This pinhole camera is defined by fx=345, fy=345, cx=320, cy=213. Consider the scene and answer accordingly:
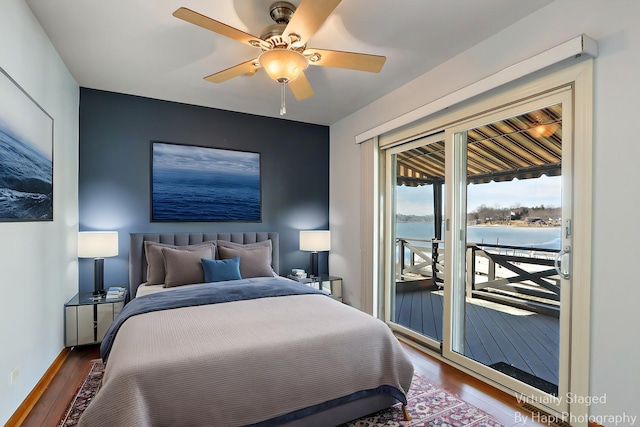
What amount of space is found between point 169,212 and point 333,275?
226 centimetres

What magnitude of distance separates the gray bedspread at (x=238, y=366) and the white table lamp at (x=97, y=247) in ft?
4.55

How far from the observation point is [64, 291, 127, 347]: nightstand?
3123 millimetres

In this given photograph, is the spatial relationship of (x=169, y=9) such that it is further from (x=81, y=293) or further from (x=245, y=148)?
(x=81, y=293)

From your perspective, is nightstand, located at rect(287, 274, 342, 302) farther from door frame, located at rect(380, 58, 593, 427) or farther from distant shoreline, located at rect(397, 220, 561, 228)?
door frame, located at rect(380, 58, 593, 427)

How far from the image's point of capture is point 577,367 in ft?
6.66

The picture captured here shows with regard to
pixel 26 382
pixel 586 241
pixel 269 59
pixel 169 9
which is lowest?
pixel 26 382

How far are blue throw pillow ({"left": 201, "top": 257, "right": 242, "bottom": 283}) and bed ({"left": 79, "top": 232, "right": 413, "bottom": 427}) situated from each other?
0.56m

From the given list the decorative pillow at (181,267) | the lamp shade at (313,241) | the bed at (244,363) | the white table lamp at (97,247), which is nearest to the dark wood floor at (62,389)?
the bed at (244,363)

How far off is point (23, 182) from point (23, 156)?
0.16 metres

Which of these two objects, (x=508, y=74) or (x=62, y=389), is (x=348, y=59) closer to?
(x=508, y=74)

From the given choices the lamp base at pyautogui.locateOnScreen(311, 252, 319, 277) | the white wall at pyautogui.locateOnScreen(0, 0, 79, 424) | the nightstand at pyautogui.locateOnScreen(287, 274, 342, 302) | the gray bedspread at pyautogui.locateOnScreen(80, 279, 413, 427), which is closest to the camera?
the gray bedspread at pyautogui.locateOnScreen(80, 279, 413, 427)

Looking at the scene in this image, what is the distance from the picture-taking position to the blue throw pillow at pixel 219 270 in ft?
11.1

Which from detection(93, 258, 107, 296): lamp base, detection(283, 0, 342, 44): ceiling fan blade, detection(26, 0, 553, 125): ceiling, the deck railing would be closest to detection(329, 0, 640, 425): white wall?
detection(26, 0, 553, 125): ceiling

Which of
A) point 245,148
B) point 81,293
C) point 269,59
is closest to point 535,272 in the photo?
point 269,59
